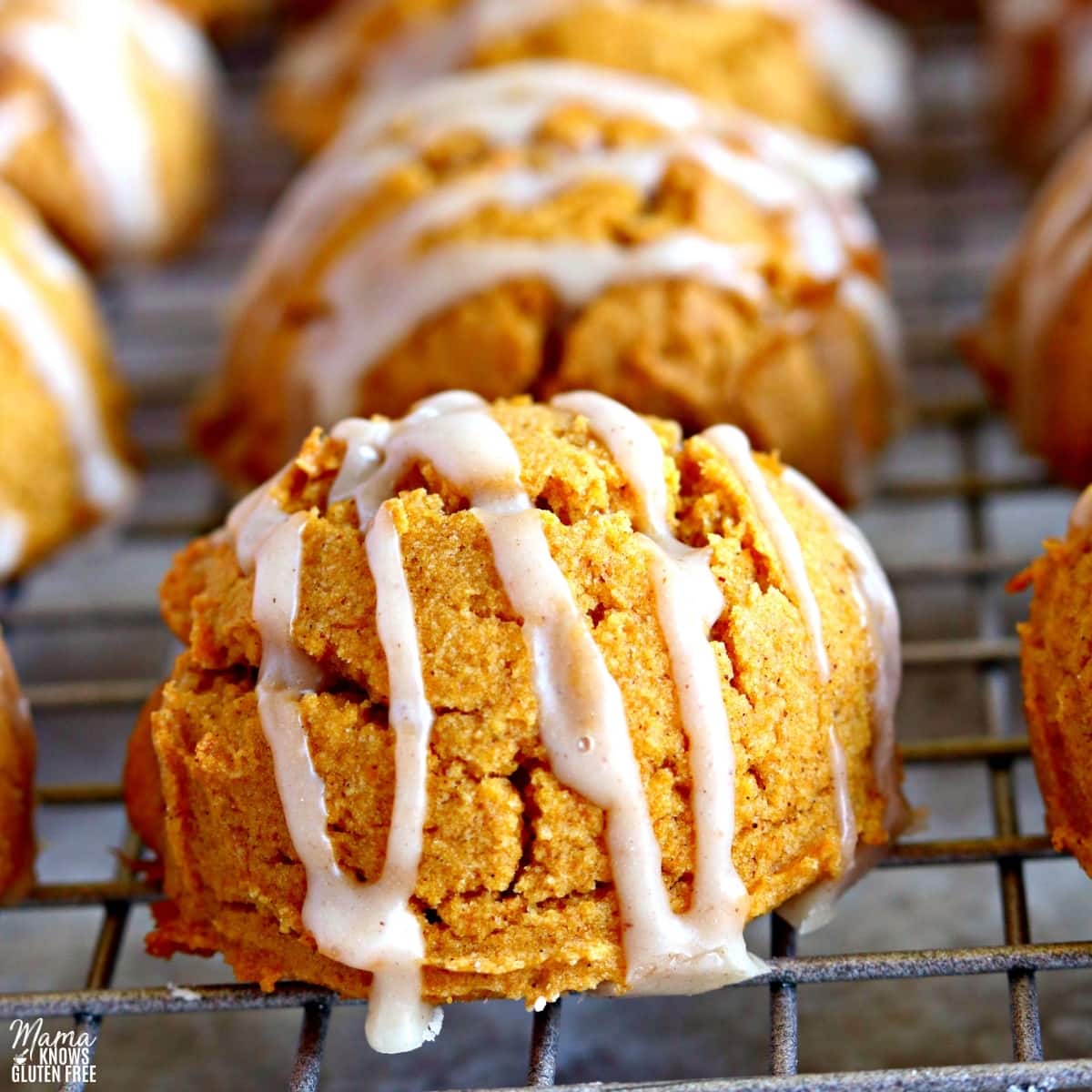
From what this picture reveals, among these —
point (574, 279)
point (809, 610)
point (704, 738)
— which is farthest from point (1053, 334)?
point (704, 738)

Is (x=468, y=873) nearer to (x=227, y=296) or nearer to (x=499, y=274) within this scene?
(x=499, y=274)

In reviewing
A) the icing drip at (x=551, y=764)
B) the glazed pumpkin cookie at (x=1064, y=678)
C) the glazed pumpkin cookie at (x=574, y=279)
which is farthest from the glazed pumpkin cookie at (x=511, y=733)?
the glazed pumpkin cookie at (x=574, y=279)

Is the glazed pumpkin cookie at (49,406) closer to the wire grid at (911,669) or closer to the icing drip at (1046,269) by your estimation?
the wire grid at (911,669)

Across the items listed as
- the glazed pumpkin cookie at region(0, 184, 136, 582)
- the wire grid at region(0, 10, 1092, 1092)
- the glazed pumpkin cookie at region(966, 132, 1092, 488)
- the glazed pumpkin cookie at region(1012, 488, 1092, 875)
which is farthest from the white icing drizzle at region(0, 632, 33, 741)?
the glazed pumpkin cookie at region(966, 132, 1092, 488)

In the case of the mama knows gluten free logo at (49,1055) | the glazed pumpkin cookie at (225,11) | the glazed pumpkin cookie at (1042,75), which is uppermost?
the glazed pumpkin cookie at (225,11)

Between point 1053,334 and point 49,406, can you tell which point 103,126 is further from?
point 1053,334

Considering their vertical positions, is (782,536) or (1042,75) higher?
(782,536)

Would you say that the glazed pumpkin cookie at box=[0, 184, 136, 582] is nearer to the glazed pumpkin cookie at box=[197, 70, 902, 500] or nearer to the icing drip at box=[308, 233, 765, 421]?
the glazed pumpkin cookie at box=[197, 70, 902, 500]
